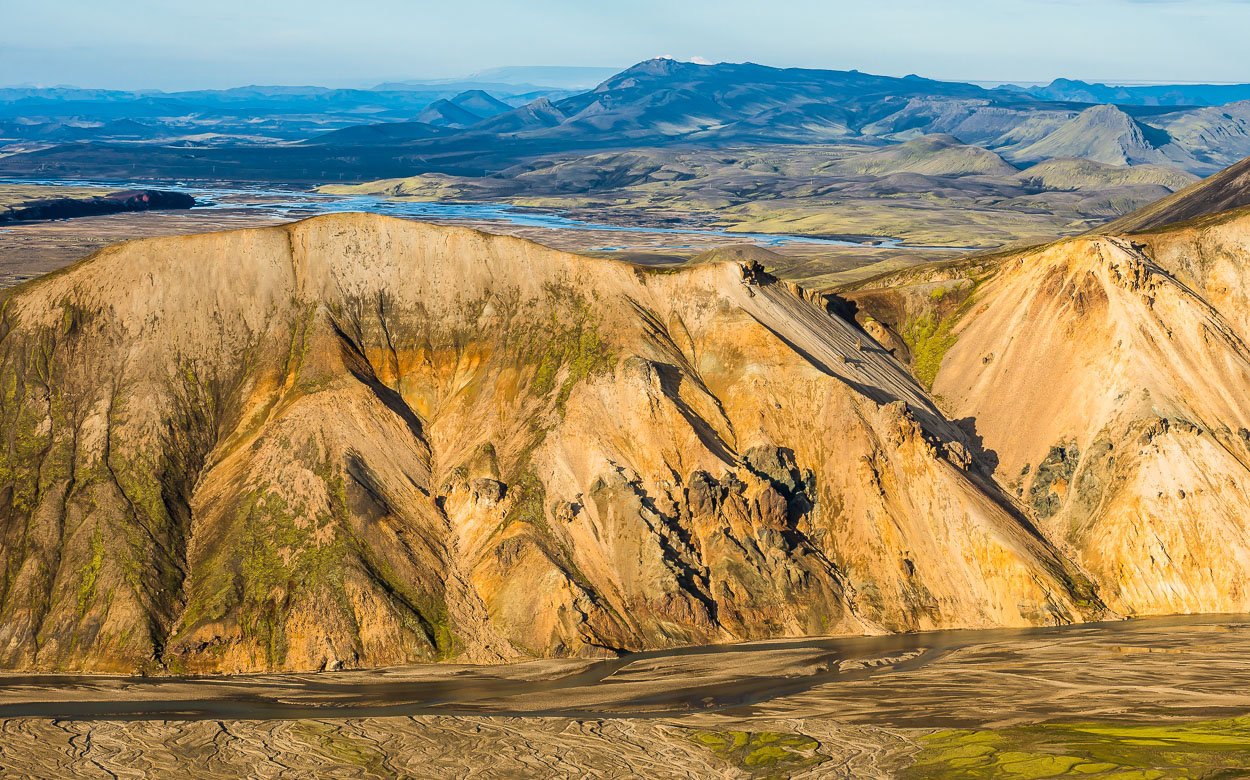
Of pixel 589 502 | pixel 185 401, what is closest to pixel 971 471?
pixel 589 502

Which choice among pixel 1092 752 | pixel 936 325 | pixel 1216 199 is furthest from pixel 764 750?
pixel 1216 199

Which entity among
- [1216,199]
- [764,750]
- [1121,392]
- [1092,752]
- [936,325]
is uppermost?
[1216,199]

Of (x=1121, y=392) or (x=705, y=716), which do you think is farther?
(x=1121, y=392)

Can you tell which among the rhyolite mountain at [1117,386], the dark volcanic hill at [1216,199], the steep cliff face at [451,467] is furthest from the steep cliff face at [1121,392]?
the dark volcanic hill at [1216,199]

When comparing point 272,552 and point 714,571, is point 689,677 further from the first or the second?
point 272,552

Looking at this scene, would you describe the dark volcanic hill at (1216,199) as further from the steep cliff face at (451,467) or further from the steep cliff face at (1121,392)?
the steep cliff face at (451,467)

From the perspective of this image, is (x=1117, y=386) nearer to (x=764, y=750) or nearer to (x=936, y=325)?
(x=936, y=325)

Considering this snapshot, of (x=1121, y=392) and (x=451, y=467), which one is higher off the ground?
(x=1121, y=392)
